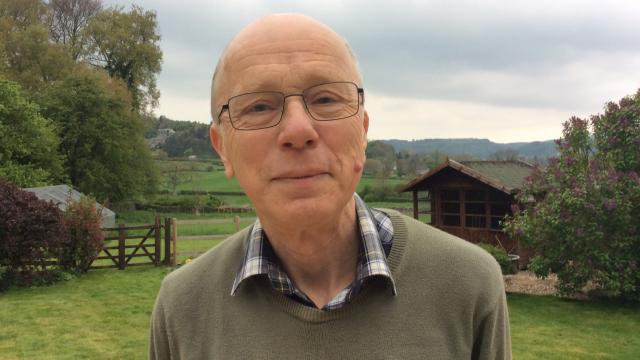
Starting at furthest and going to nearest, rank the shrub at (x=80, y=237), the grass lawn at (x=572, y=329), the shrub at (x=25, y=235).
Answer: the shrub at (x=80, y=237), the shrub at (x=25, y=235), the grass lawn at (x=572, y=329)

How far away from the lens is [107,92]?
32781 millimetres

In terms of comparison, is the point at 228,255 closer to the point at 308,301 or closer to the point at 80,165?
the point at 308,301

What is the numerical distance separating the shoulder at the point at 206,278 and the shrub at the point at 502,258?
11589mm

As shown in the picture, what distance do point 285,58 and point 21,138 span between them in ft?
97.1

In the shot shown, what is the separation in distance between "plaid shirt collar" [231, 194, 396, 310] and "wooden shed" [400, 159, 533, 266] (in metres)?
14.7

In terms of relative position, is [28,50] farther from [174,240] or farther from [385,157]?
[385,157]

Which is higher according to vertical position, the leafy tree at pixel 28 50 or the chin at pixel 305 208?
the leafy tree at pixel 28 50

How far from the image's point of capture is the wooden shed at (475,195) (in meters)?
16.5

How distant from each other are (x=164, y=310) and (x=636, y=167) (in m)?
11.7

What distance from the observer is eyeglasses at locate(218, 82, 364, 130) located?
1591mm

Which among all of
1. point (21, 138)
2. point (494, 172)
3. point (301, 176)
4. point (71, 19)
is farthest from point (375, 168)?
point (301, 176)

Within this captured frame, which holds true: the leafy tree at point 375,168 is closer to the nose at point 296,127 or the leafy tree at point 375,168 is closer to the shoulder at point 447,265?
the shoulder at point 447,265

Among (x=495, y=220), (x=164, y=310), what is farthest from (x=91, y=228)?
(x=164, y=310)

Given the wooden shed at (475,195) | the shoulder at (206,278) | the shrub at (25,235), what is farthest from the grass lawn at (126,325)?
the shoulder at (206,278)
